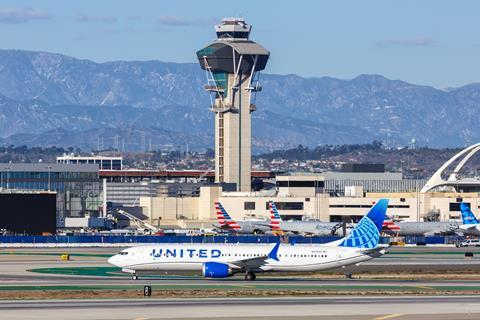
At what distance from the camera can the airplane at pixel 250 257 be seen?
108m

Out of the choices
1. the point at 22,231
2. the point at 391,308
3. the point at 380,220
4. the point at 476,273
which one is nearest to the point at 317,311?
the point at 391,308

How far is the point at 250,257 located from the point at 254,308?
2504cm

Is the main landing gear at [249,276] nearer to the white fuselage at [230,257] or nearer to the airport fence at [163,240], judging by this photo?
the white fuselage at [230,257]

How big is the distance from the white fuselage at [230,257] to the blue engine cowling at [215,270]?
669 mm

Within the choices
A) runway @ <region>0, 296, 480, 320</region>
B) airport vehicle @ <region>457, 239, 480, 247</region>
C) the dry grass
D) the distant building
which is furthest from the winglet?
the distant building

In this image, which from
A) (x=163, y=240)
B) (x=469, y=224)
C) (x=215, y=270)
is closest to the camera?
(x=215, y=270)

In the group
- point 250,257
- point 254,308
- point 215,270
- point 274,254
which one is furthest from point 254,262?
point 254,308

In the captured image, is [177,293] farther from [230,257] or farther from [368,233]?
Result: [368,233]

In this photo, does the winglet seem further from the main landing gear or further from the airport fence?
the airport fence

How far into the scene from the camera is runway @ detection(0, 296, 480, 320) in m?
79.5

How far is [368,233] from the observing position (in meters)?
112

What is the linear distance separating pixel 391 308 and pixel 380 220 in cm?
2843

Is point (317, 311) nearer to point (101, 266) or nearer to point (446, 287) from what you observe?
point (446, 287)

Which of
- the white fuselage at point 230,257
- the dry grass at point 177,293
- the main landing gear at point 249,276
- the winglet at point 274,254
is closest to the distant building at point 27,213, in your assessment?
the white fuselage at point 230,257
